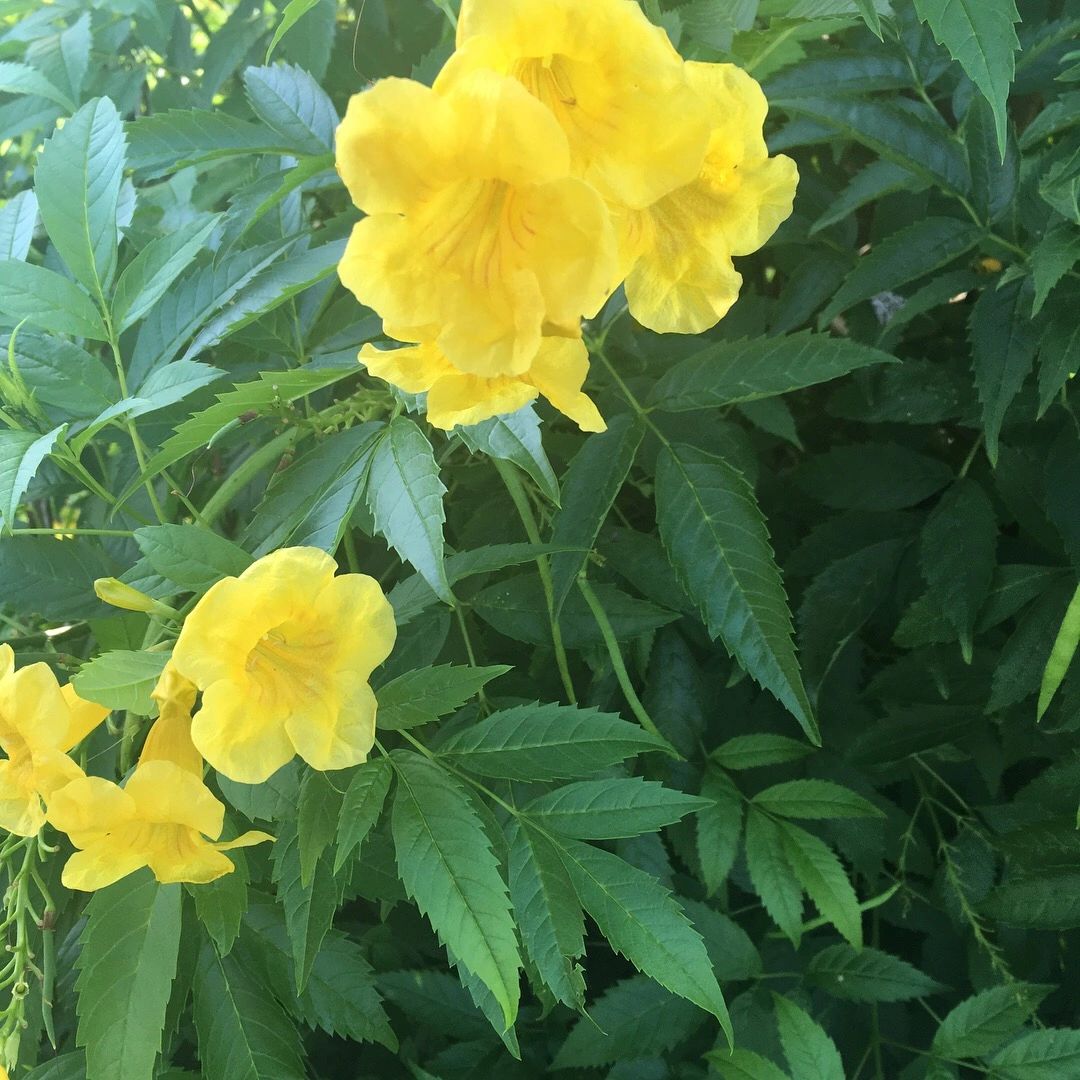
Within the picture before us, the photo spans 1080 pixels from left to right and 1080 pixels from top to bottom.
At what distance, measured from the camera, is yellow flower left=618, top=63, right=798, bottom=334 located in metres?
0.63

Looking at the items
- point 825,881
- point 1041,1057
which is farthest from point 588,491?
point 1041,1057

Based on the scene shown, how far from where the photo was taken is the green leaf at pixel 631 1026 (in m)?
1.05

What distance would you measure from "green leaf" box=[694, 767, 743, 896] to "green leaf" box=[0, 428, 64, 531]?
2.37 ft

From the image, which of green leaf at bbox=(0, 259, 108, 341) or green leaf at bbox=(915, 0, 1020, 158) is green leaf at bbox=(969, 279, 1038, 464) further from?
green leaf at bbox=(0, 259, 108, 341)

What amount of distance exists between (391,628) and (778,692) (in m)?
0.33

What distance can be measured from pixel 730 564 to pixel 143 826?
53cm

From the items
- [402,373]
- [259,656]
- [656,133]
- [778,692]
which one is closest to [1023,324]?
[778,692]

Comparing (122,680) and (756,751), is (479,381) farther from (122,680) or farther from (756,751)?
(756,751)

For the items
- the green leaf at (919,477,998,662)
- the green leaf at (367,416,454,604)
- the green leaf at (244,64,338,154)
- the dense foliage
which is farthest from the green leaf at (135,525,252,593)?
the green leaf at (919,477,998,662)

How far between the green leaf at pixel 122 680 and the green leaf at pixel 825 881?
0.71 meters

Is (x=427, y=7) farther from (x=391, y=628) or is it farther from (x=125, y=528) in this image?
(x=391, y=628)

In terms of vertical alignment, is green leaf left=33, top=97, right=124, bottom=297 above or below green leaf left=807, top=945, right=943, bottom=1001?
above

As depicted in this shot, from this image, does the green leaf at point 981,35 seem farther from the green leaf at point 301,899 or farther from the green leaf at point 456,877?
the green leaf at point 301,899

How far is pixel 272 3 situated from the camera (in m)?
1.18
